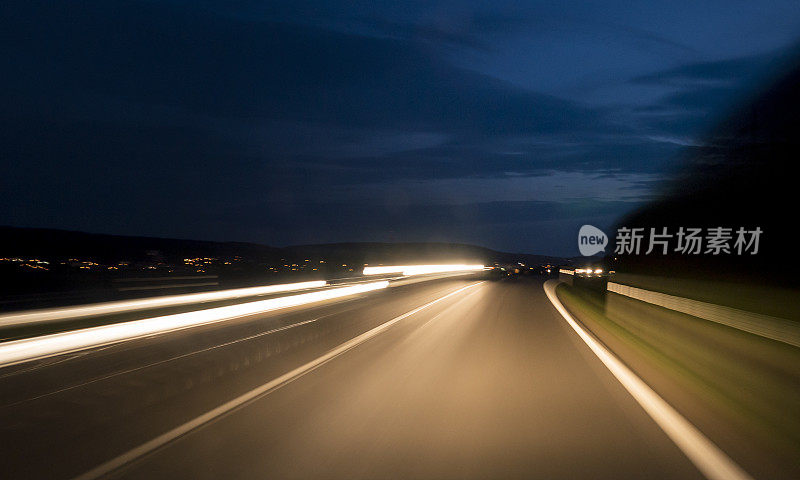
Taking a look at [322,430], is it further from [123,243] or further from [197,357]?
[123,243]

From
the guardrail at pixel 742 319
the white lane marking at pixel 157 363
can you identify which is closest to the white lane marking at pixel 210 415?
the white lane marking at pixel 157 363

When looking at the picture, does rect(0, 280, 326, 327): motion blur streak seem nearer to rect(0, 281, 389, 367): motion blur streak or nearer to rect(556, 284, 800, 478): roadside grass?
rect(0, 281, 389, 367): motion blur streak

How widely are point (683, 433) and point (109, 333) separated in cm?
1000

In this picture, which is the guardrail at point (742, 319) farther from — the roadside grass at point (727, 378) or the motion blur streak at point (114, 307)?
the motion blur streak at point (114, 307)

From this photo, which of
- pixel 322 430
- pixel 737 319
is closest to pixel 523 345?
pixel 737 319

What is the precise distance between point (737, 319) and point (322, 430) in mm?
8209

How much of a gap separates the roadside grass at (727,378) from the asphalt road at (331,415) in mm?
752

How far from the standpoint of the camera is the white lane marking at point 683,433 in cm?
614

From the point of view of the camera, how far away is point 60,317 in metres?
14.3

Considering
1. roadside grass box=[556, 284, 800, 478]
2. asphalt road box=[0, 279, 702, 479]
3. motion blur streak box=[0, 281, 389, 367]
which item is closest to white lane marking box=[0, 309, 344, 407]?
asphalt road box=[0, 279, 702, 479]

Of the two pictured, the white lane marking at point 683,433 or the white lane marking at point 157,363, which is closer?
the white lane marking at point 683,433

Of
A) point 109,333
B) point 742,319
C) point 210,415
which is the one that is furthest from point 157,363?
point 742,319

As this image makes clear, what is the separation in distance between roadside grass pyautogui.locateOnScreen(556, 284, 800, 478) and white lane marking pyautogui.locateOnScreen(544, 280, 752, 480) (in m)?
0.18

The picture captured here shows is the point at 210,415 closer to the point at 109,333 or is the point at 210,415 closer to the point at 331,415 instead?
the point at 331,415
